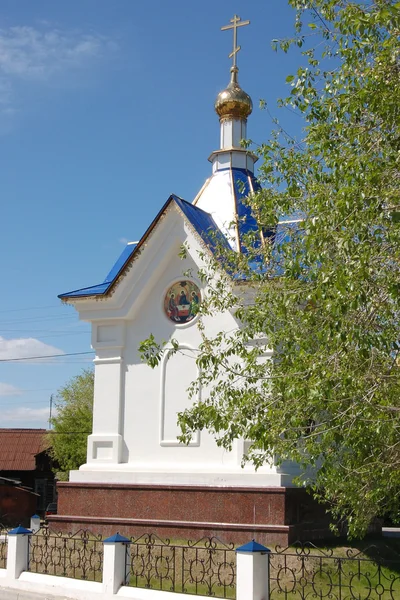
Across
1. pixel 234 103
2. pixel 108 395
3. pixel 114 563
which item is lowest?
pixel 114 563

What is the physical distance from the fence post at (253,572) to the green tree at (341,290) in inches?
36.8

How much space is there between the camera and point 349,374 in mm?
6594

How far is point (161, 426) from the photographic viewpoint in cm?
1130

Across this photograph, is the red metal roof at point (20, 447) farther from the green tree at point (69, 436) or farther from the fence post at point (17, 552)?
the fence post at point (17, 552)

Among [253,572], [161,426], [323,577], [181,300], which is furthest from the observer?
[181,300]

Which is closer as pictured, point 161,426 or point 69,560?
point 69,560

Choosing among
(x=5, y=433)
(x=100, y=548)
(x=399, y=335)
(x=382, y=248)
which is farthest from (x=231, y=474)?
(x=5, y=433)

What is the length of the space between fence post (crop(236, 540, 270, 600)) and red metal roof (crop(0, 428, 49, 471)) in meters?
22.1

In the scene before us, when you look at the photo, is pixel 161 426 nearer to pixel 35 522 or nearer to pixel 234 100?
pixel 35 522

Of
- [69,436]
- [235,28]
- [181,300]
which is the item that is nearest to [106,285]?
[181,300]

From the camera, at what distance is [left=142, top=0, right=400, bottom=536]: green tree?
19.9 ft

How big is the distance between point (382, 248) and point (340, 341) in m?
0.87

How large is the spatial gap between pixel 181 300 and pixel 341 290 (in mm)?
5981

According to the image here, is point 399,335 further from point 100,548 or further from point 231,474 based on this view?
point 100,548
